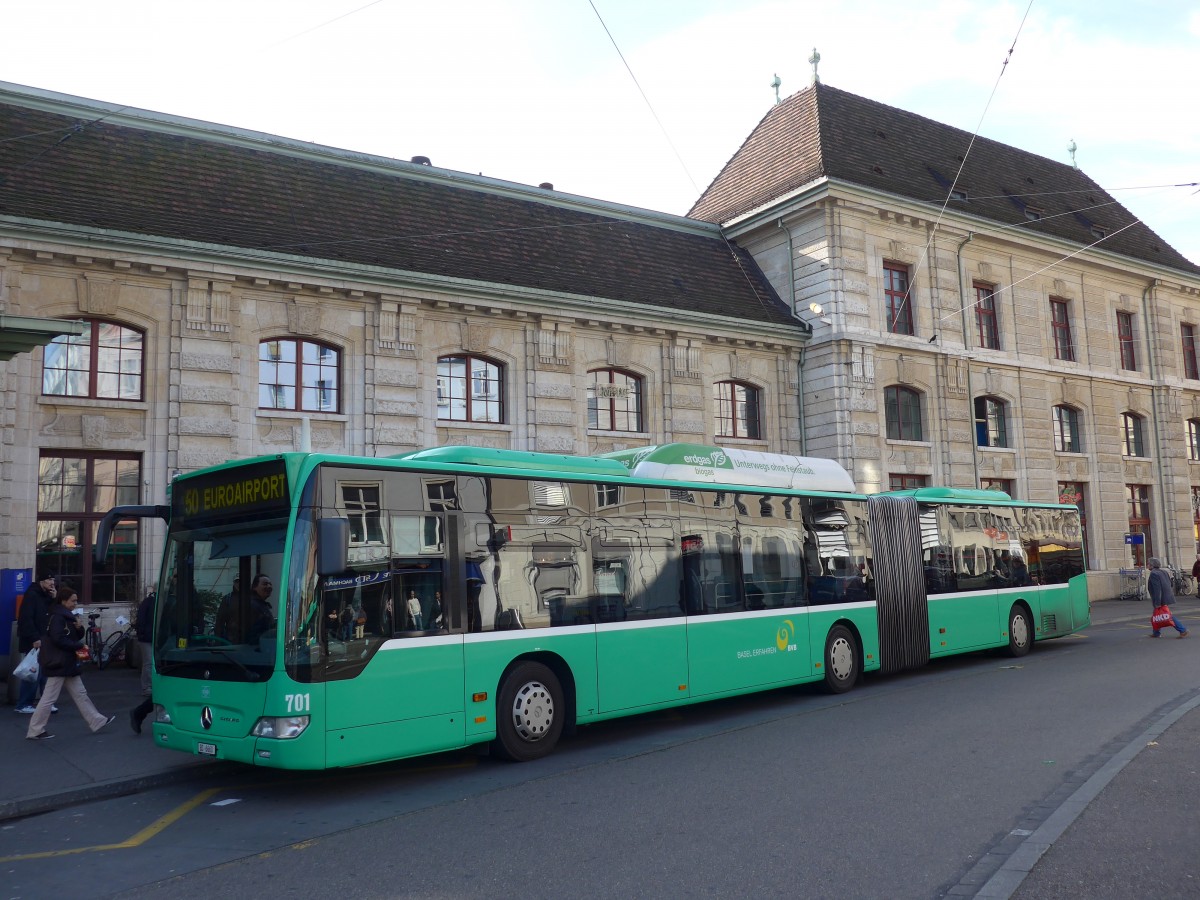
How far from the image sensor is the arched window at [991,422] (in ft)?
94.6

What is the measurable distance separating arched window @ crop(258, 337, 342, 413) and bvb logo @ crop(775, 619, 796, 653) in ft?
33.4

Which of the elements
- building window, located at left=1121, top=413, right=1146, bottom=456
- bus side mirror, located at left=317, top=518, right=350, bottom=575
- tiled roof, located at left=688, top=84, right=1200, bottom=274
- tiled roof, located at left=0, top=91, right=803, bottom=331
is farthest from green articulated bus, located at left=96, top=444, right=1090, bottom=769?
building window, located at left=1121, top=413, right=1146, bottom=456

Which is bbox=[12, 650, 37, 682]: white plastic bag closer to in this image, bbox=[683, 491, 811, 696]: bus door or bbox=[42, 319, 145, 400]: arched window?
bbox=[42, 319, 145, 400]: arched window

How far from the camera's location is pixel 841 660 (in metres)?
14.1

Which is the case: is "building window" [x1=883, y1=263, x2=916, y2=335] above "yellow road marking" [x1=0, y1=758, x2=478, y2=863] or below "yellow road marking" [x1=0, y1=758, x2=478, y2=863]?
above

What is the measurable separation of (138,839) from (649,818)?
12.3 ft

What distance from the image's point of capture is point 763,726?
11.3 m

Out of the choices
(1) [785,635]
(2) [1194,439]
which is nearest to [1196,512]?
(2) [1194,439]

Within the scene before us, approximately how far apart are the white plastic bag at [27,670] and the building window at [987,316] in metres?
25.2

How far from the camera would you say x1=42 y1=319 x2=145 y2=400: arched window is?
54.6 feet

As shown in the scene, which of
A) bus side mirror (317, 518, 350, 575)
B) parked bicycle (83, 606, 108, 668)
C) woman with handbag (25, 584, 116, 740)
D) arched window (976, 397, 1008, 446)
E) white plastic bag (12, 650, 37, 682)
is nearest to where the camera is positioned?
bus side mirror (317, 518, 350, 575)

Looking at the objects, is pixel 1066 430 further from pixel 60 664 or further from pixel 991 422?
pixel 60 664

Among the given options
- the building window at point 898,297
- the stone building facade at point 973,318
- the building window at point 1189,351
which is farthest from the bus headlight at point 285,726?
the building window at point 1189,351

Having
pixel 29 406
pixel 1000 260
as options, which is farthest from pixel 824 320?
pixel 29 406
